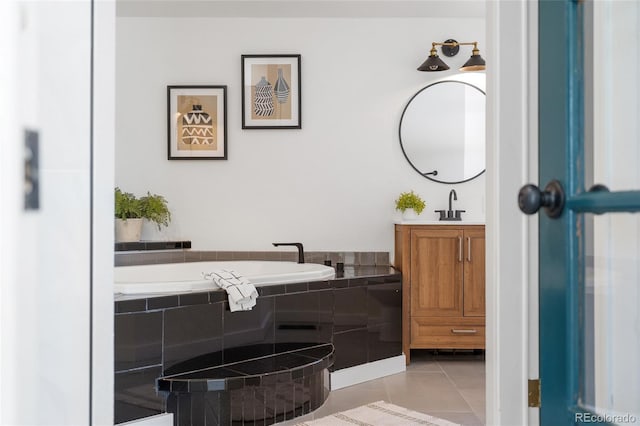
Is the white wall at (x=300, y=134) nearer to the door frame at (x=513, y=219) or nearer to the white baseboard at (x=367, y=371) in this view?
the white baseboard at (x=367, y=371)

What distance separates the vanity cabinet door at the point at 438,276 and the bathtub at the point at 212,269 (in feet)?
2.25

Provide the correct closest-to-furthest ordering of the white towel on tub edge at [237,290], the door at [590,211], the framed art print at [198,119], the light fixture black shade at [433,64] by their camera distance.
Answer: the door at [590,211], the white towel on tub edge at [237,290], the light fixture black shade at [433,64], the framed art print at [198,119]

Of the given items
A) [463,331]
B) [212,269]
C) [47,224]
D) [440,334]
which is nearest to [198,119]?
[212,269]

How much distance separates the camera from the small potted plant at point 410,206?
4.60m

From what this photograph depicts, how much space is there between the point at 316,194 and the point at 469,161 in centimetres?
124

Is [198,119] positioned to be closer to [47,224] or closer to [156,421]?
[156,421]

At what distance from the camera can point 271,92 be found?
480 cm

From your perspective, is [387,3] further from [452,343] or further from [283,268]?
[452,343]

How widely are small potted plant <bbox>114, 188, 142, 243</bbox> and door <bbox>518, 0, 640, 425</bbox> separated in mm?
3659

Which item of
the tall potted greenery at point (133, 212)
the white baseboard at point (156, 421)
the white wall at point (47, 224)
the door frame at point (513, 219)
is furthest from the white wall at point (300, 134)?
the white wall at point (47, 224)

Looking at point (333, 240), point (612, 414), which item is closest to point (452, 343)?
point (333, 240)

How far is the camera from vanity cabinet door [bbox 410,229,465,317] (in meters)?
4.32

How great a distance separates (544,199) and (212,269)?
3.53m

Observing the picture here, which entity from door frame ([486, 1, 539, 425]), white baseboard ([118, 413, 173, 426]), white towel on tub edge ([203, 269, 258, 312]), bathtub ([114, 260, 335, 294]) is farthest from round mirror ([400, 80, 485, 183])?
door frame ([486, 1, 539, 425])
